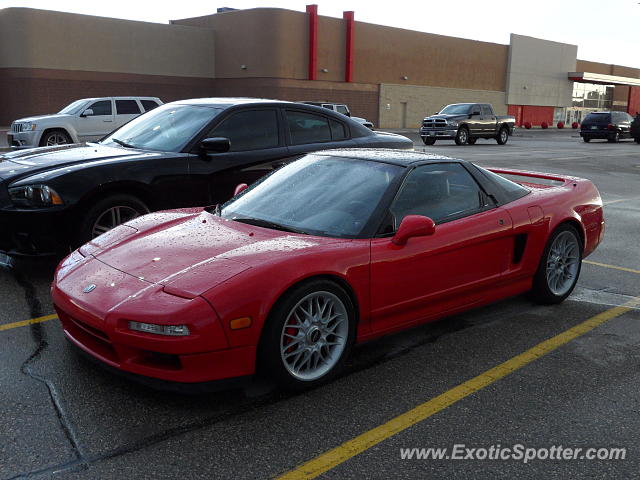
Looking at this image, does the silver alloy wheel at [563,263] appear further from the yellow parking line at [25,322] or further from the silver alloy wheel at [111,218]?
the yellow parking line at [25,322]

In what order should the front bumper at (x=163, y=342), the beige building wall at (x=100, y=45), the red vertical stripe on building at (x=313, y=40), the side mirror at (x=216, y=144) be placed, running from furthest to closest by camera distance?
the red vertical stripe on building at (x=313, y=40) < the beige building wall at (x=100, y=45) < the side mirror at (x=216, y=144) < the front bumper at (x=163, y=342)

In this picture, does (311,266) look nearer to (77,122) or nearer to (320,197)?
(320,197)

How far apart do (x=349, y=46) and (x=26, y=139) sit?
28.2m

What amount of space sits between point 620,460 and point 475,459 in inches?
26.9

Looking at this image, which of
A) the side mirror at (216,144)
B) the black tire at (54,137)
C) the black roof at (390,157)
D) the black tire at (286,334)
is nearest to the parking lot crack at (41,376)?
the black tire at (286,334)

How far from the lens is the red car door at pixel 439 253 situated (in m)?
3.95

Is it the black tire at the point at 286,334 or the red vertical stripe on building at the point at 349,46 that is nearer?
the black tire at the point at 286,334

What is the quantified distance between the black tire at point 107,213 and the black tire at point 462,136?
2416 cm

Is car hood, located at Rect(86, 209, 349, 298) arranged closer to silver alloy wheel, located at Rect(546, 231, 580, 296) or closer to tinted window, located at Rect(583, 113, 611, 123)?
silver alloy wheel, located at Rect(546, 231, 580, 296)

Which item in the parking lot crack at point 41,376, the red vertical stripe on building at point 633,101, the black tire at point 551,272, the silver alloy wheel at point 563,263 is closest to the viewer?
the parking lot crack at point 41,376

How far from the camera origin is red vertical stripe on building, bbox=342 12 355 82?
4203cm

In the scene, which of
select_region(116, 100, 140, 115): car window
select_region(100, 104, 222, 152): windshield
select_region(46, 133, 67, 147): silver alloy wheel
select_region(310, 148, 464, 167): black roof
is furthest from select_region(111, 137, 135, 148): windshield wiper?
select_region(116, 100, 140, 115): car window

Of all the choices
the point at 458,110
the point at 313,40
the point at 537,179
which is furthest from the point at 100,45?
the point at 537,179

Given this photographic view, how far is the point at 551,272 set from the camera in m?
5.24
